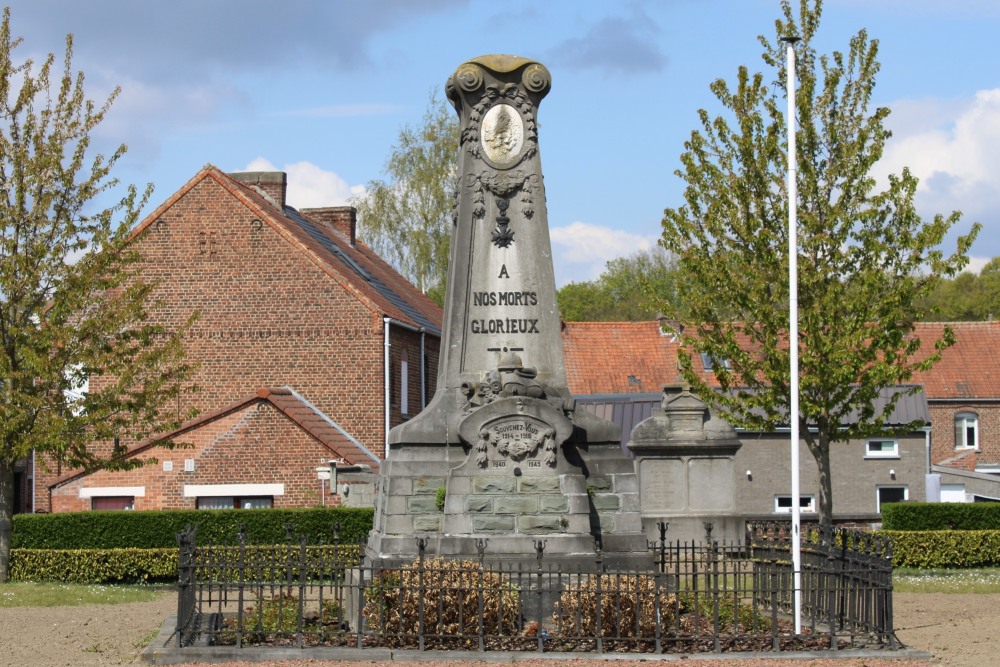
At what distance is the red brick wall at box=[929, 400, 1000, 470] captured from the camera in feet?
168

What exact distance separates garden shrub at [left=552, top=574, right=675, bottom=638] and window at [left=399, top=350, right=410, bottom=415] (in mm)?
20312

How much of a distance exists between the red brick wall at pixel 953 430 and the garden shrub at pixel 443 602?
42.2 m

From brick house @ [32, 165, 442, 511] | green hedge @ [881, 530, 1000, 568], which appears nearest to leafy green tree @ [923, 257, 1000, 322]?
brick house @ [32, 165, 442, 511]

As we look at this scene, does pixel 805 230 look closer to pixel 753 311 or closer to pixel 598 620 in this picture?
pixel 753 311

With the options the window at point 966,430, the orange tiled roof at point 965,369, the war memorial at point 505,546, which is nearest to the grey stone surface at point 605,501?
the war memorial at point 505,546

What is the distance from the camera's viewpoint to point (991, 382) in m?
51.8

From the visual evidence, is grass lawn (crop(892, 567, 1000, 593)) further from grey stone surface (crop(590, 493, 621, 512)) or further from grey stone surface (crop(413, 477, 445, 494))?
grey stone surface (crop(413, 477, 445, 494))

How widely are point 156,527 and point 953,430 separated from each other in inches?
1436

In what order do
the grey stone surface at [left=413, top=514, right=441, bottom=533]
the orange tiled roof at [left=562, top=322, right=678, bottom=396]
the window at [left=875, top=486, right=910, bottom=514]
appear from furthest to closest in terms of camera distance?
1. the orange tiled roof at [left=562, top=322, right=678, bottom=396]
2. the window at [left=875, top=486, right=910, bottom=514]
3. the grey stone surface at [left=413, top=514, right=441, bottom=533]

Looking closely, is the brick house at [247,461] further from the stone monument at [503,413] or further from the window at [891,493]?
the window at [891,493]

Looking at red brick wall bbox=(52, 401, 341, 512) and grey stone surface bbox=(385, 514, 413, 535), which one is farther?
red brick wall bbox=(52, 401, 341, 512)

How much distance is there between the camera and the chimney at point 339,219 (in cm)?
4062

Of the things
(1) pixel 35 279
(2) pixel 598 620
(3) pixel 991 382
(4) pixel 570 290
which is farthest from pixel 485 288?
(4) pixel 570 290

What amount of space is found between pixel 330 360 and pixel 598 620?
20032 mm
